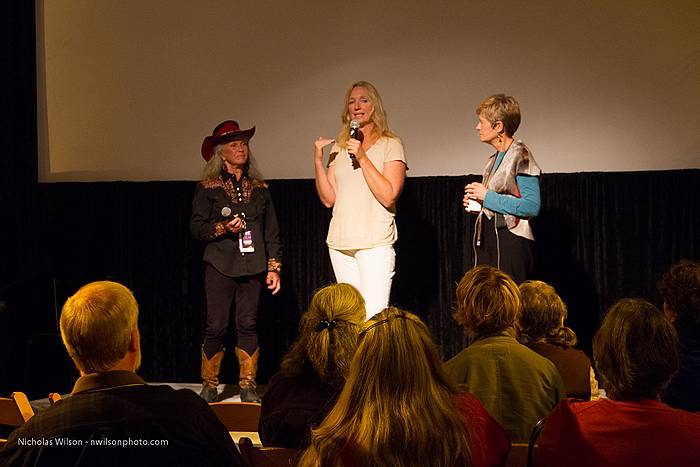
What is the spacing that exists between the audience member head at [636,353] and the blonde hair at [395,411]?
409mm

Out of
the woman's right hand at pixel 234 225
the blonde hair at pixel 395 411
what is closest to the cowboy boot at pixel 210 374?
the woman's right hand at pixel 234 225

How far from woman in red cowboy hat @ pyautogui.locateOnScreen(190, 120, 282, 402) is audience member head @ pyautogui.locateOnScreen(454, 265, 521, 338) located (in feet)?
6.93

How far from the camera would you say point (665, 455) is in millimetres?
1780

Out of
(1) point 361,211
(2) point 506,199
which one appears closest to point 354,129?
(1) point 361,211

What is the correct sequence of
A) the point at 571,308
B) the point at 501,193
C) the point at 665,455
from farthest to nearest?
the point at 571,308
the point at 501,193
the point at 665,455

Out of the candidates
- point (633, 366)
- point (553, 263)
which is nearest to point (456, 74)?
point (553, 263)

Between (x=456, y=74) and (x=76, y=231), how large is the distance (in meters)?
2.94

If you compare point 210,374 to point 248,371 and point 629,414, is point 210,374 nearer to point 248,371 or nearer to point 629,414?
point 248,371

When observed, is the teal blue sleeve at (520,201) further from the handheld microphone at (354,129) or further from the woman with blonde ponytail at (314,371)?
the woman with blonde ponytail at (314,371)

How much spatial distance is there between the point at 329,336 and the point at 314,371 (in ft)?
0.36

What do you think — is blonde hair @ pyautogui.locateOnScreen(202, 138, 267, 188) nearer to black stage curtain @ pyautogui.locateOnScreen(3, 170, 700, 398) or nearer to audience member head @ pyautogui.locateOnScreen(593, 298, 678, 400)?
black stage curtain @ pyautogui.locateOnScreen(3, 170, 700, 398)

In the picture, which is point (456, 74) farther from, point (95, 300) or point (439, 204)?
point (95, 300)

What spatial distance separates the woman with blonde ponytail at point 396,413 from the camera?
1704mm

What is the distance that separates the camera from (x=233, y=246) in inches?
188
